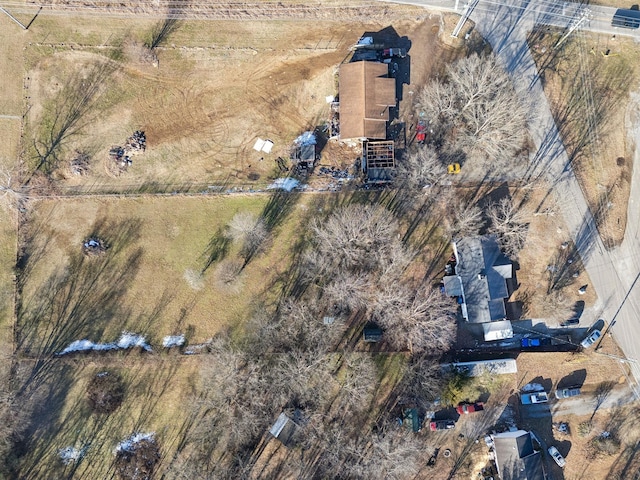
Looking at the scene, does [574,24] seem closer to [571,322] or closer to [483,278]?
[483,278]

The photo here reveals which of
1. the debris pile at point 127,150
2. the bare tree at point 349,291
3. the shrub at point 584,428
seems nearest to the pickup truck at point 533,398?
the shrub at point 584,428

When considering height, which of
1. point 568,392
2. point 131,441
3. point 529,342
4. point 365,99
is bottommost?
point 131,441

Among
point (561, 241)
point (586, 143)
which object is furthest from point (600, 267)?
point (586, 143)

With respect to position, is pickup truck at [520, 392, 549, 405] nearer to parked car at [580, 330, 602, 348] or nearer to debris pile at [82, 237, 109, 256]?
parked car at [580, 330, 602, 348]

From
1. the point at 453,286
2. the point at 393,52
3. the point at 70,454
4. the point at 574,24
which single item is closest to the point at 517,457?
the point at 453,286

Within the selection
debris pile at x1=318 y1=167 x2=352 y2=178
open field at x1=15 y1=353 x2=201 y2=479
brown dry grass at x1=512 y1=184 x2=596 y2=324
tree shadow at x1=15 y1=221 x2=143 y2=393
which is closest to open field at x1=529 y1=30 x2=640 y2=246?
brown dry grass at x1=512 y1=184 x2=596 y2=324

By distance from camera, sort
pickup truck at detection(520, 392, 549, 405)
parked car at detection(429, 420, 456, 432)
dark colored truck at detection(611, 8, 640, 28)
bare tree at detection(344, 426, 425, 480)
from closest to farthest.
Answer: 1. bare tree at detection(344, 426, 425, 480)
2. parked car at detection(429, 420, 456, 432)
3. pickup truck at detection(520, 392, 549, 405)
4. dark colored truck at detection(611, 8, 640, 28)

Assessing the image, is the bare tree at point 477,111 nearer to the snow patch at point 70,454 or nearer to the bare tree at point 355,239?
the bare tree at point 355,239
